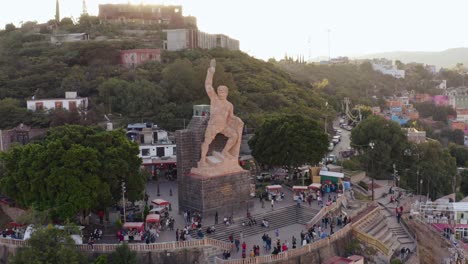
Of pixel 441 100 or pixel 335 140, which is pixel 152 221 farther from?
pixel 441 100

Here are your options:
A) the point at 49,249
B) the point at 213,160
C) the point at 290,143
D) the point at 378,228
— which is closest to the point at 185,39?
the point at 290,143

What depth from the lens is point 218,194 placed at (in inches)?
1088

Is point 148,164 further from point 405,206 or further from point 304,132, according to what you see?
point 405,206

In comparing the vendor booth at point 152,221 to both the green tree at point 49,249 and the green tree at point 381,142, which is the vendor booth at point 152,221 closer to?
the green tree at point 49,249

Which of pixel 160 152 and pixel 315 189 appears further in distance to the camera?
pixel 160 152

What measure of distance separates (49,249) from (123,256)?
303cm

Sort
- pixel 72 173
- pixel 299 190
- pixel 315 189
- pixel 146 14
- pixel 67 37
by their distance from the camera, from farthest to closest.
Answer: pixel 146 14
pixel 67 37
pixel 315 189
pixel 299 190
pixel 72 173

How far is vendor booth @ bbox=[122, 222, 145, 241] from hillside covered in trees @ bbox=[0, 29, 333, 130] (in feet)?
75.6

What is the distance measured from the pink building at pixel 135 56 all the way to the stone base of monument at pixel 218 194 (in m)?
38.5

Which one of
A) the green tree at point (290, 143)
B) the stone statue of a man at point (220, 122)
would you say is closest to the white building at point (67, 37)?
the green tree at point (290, 143)

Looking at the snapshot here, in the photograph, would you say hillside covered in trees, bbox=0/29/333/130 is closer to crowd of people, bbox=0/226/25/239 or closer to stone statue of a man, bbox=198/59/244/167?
stone statue of a man, bbox=198/59/244/167

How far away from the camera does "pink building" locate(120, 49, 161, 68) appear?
2502 inches

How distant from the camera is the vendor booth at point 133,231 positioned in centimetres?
2370

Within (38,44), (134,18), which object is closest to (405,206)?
(38,44)
